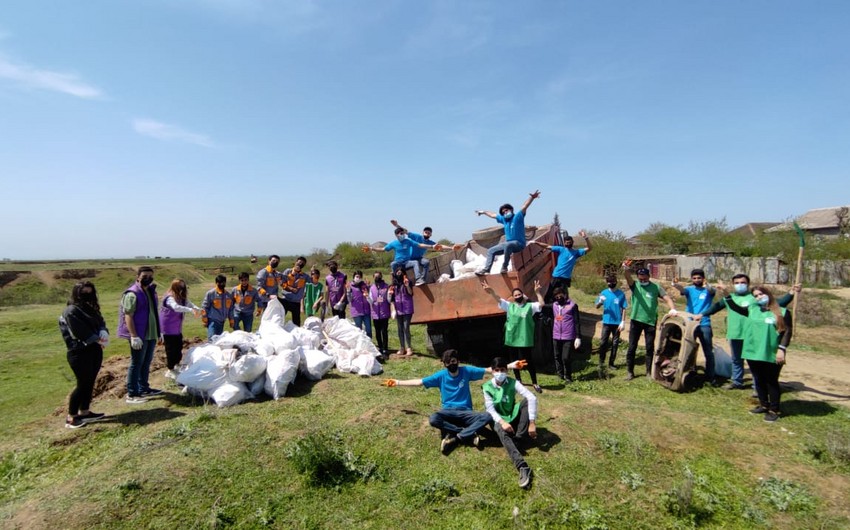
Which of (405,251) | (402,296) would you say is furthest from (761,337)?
(405,251)

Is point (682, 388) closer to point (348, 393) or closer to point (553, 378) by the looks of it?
point (553, 378)

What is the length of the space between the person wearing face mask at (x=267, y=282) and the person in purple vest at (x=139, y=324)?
1722 millimetres

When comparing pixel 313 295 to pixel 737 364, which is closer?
pixel 737 364

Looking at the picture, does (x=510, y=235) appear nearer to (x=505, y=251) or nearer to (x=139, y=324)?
(x=505, y=251)

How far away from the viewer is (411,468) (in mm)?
3693

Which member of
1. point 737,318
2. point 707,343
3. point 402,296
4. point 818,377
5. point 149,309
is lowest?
point 818,377

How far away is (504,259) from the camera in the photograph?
6152mm

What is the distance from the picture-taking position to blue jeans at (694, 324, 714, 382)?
545cm

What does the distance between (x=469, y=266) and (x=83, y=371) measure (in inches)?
203

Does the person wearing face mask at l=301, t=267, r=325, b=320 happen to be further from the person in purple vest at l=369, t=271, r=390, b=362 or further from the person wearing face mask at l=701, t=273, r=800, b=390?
the person wearing face mask at l=701, t=273, r=800, b=390

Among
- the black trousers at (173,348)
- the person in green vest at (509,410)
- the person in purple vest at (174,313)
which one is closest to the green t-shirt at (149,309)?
the person in purple vest at (174,313)

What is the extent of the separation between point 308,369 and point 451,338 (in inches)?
92.7

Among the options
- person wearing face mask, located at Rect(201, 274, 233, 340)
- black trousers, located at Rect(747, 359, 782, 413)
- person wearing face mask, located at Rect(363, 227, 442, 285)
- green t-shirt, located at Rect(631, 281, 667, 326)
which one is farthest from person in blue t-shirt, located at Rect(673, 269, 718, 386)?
person wearing face mask, located at Rect(201, 274, 233, 340)

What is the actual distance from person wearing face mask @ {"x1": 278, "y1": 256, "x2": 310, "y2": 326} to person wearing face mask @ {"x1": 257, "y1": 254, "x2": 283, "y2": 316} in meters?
0.24
